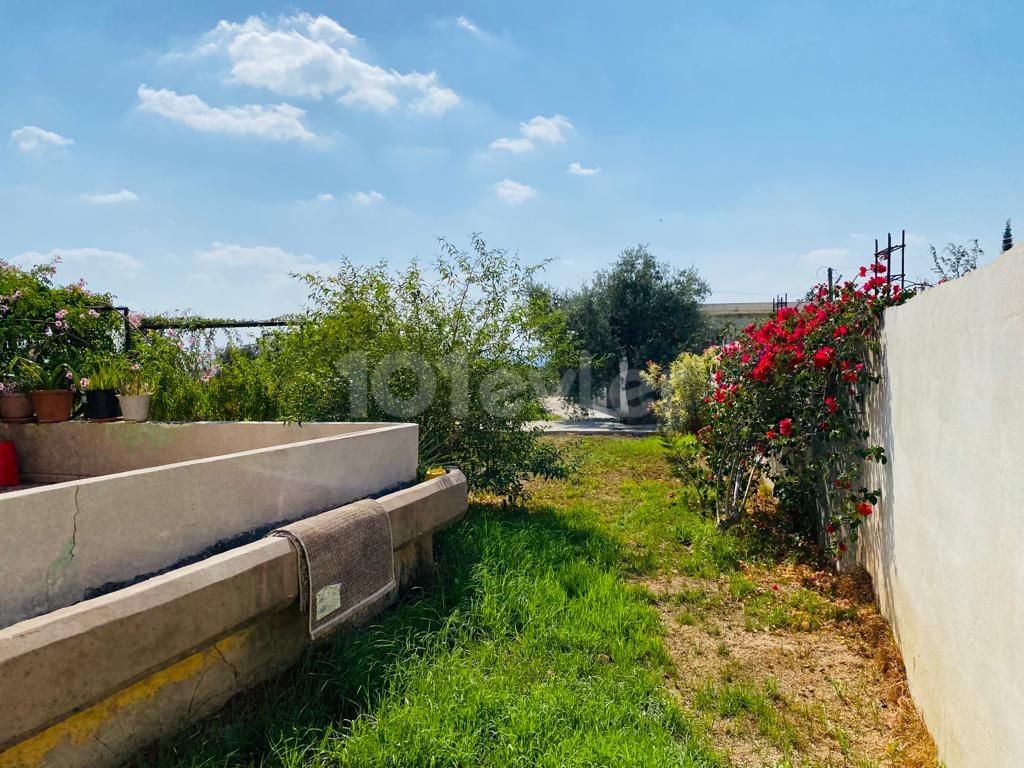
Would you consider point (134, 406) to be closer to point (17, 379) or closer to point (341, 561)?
point (17, 379)

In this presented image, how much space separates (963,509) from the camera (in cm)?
223

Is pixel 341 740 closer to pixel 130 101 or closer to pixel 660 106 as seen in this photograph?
pixel 130 101

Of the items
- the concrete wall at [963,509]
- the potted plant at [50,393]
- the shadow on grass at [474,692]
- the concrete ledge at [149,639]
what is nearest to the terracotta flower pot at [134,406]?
the potted plant at [50,393]

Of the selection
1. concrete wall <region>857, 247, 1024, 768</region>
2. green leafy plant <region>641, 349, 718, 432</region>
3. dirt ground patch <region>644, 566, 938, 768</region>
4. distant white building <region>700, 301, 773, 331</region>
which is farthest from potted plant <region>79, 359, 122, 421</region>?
distant white building <region>700, 301, 773, 331</region>

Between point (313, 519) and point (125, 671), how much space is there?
1.05 meters

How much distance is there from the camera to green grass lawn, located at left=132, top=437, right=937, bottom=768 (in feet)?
7.11

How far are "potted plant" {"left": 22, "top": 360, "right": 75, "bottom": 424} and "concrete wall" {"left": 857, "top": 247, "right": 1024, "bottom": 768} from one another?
5.44 meters

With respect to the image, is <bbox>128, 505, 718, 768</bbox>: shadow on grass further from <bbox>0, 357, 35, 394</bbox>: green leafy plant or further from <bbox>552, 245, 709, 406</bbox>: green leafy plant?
<bbox>552, 245, 709, 406</bbox>: green leafy plant

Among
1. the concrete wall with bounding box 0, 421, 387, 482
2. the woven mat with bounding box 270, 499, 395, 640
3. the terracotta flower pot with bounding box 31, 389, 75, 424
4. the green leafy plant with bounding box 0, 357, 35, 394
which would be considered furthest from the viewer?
the green leafy plant with bounding box 0, 357, 35, 394

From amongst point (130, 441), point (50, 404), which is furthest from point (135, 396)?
point (50, 404)

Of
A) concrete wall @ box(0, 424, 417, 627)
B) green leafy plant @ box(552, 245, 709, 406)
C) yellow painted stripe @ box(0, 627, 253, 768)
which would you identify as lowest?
yellow painted stripe @ box(0, 627, 253, 768)

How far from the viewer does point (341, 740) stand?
222 cm

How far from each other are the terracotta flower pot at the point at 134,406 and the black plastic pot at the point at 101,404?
0.21 feet

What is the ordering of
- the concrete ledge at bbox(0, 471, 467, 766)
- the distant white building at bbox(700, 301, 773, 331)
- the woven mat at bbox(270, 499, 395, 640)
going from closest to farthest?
the concrete ledge at bbox(0, 471, 467, 766) → the woven mat at bbox(270, 499, 395, 640) → the distant white building at bbox(700, 301, 773, 331)
